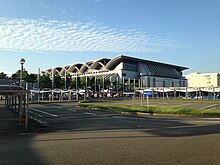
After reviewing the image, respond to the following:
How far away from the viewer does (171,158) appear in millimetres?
6473

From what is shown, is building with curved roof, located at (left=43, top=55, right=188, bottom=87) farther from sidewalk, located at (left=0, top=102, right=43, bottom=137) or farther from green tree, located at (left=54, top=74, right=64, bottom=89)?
sidewalk, located at (left=0, top=102, right=43, bottom=137)

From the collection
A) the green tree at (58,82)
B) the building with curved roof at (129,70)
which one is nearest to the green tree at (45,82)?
the green tree at (58,82)

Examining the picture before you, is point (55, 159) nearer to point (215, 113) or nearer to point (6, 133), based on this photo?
point (6, 133)

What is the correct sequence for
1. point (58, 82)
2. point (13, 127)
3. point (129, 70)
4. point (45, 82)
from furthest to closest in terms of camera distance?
1. point (129, 70)
2. point (58, 82)
3. point (45, 82)
4. point (13, 127)

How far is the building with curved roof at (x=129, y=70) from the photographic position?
394 ft

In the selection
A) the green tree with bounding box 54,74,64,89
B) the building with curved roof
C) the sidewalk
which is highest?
the building with curved roof

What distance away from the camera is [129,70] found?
12312cm

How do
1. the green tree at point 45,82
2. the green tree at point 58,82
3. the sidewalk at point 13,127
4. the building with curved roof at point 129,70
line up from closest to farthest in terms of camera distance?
the sidewalk at point 13,127 < the green tree at point 45,82 < the green tree at point 58,82 < the building with curved roof at point 129,70

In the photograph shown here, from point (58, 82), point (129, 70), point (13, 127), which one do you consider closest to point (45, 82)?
point (58, 82)

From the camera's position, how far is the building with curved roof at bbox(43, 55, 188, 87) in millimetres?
120000

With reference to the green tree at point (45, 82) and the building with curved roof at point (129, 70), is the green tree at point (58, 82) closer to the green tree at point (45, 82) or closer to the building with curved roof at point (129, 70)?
the green tree at point (45, 82)

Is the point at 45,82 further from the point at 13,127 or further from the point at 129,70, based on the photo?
the point at 13,127

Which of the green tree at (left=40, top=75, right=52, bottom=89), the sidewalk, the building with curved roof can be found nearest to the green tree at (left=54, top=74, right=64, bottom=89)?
the green tree at (left=40, top=75, right=52, bottom=89)

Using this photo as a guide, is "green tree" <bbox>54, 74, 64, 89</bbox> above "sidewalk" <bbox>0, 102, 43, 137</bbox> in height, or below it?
above
